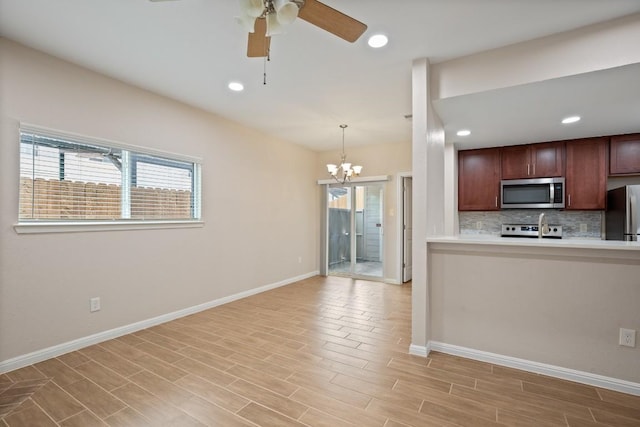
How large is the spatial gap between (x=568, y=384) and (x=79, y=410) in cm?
343

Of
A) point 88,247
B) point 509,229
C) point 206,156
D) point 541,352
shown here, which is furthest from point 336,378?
point 509,229

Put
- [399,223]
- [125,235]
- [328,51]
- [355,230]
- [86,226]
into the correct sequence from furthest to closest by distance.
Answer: [355,230]
[399,223]
[125,235]
[86,226]
[328,51]

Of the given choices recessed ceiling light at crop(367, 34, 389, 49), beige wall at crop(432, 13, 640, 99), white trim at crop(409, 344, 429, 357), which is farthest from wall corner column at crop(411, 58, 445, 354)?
recessed ceiling light at crop(367, 34, 389, 49)

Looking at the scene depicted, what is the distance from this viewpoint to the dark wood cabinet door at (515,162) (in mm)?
4352

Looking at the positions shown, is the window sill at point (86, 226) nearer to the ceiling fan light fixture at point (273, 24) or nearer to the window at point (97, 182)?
the window at point (97, 182)

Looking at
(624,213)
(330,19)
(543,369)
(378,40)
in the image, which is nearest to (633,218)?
(624,213)

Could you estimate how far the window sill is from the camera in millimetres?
2489

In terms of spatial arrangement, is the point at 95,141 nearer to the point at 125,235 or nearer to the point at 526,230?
the point at 125,235

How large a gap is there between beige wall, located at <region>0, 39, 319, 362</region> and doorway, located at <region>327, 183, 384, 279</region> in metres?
1.34

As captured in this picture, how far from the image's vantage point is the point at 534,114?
314 cm

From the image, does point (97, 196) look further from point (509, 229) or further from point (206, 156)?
point (509, 229)

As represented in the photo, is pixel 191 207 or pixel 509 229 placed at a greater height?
pixel 191 207

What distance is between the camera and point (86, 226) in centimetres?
282

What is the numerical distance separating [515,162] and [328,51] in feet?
11.5
